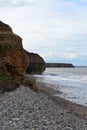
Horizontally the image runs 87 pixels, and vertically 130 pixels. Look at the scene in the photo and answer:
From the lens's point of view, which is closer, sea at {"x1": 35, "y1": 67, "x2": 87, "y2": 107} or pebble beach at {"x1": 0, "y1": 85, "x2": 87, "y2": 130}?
pebble beach at {"x1": 0, "y1": 85, "x2": 87, "y2": 130}

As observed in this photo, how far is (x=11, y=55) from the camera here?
29672 millimetres

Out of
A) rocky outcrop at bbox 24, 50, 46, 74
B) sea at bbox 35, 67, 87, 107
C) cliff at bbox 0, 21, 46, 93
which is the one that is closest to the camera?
cliff at bbox 0, 21, 46, 93

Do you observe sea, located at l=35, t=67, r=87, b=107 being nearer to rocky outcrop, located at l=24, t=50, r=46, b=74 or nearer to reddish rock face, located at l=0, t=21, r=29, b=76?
reddish rock face, located at l=0, t=21, r=29, b=76

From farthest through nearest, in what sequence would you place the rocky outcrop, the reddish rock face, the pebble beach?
the rocky outcrop
the reddish rock face
the pebble beach

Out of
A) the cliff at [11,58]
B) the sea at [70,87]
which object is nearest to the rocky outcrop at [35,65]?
the sea at [70,87]

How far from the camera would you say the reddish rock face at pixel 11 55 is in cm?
2902

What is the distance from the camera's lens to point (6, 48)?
29312 millimetres

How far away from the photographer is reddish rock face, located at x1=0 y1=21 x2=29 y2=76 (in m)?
29.0

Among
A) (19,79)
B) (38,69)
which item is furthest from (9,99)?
(38,69)

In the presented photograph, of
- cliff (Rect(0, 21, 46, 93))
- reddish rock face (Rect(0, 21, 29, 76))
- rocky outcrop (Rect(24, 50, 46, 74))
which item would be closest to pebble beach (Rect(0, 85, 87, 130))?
cliff (Rect(0, 21, 46, 93))

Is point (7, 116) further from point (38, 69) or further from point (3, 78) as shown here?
point (38, 69)

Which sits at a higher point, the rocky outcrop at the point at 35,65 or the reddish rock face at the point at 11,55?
the reddish rock face at the point at 11,55

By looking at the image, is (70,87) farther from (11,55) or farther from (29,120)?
(29,120)

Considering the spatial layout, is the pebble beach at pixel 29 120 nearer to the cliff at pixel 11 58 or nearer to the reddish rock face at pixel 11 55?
the cliff at pixel 11 58
